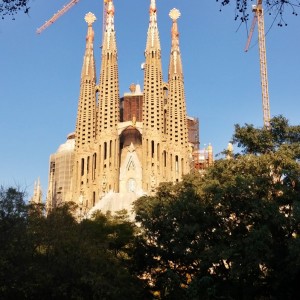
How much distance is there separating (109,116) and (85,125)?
473 centimetres

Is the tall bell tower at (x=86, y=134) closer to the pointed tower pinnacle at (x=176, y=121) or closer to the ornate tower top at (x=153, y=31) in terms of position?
the ornate tower top at (x=153, y=31)

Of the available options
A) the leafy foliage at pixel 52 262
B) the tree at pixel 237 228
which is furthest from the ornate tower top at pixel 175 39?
the leafy foliage at pixel 52 262

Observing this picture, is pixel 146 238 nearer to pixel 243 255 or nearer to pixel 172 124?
pixel 243 255

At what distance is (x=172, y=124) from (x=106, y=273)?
50440 mm

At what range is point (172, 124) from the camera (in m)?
72.7

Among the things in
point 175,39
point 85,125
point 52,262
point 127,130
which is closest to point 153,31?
point 175,39

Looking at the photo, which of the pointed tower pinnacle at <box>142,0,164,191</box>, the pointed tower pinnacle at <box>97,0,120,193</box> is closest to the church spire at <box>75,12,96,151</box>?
the pointed tower pinnacle at <box>97,0,120,193</box>

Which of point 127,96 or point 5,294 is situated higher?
point 127,96

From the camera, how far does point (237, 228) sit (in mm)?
23656

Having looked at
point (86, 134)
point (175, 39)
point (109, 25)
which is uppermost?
point (109, 25)

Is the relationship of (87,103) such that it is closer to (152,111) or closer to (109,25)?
(152,111)

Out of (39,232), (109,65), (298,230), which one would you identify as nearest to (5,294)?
(39,232)

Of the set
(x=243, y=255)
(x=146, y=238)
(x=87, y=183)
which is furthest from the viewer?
(x=87, y=183)

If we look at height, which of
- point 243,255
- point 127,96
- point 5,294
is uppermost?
point 127,96
